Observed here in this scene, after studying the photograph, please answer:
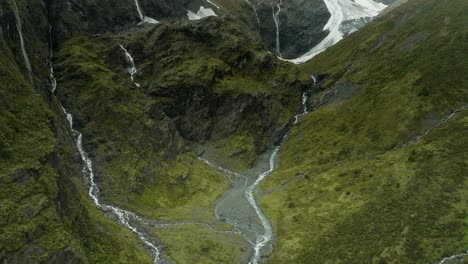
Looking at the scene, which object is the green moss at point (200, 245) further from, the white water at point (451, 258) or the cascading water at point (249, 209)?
the white water at point (451, 258)

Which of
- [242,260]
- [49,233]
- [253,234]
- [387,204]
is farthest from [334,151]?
[49,233]

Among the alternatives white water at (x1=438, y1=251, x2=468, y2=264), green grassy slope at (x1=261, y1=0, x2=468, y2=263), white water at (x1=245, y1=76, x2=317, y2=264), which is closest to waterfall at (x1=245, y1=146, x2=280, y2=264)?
white water at (x1=245, y1=76, x2=317, y2=264)

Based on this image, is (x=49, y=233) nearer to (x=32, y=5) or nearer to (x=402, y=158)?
(x=402, y=158)

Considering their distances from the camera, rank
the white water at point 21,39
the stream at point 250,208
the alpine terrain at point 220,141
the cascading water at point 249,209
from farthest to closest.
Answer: the white water at point 21,39
the cascading water at point 249,209
the stream at point 250,208
the alpine terrain at point 220,141

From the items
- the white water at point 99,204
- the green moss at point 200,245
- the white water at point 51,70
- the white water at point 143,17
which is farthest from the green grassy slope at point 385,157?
the white water at point 143,17

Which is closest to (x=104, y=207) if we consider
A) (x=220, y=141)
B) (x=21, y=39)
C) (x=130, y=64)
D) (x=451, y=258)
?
(x=21, y=39)

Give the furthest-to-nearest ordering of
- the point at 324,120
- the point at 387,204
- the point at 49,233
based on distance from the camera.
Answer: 1. the point at 324,120
2. the point at 387,204
3. the point at 49,233
